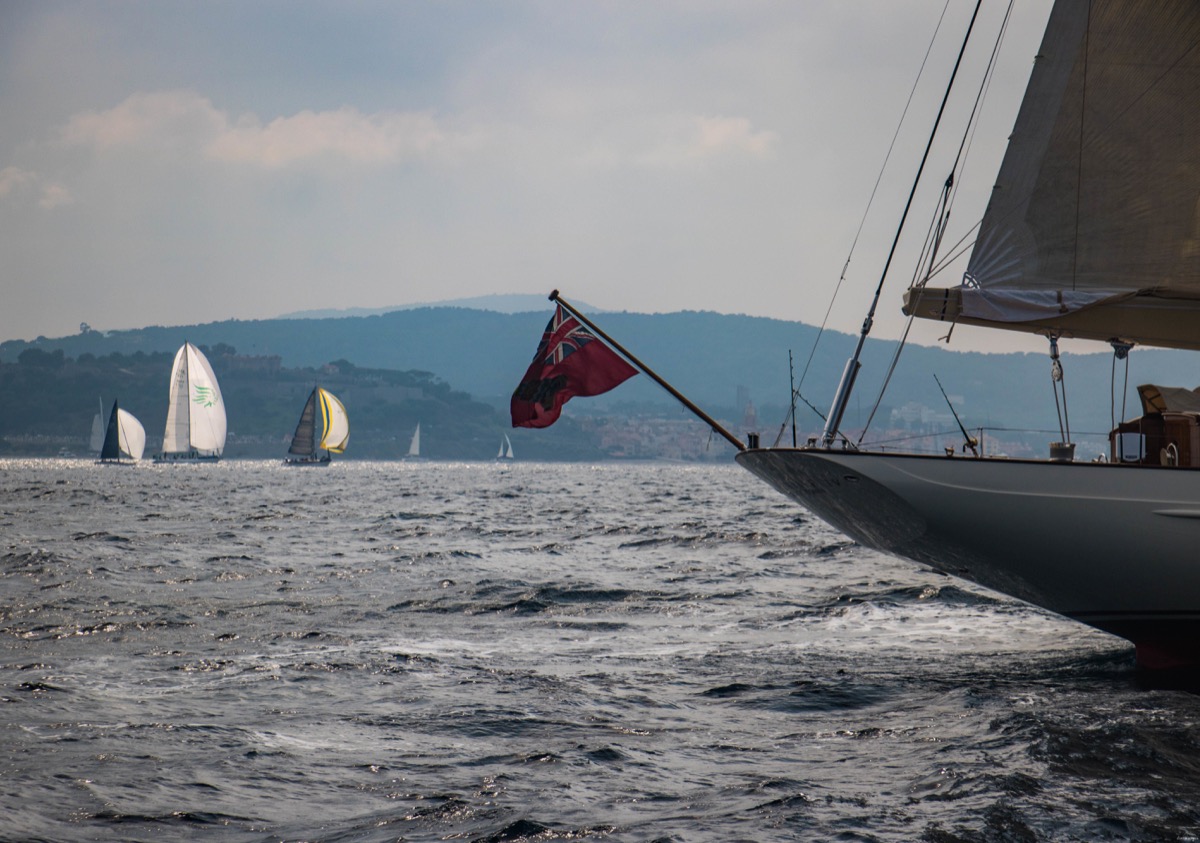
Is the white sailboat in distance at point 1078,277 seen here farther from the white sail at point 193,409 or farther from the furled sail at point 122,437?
the furled sail at point 122,437

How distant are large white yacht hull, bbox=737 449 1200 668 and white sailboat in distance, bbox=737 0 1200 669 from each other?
0.06 ft

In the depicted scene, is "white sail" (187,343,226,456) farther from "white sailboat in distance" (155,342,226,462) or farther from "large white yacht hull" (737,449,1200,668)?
"large white yacht hull" (737,449,1200,668)

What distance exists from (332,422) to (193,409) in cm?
1633

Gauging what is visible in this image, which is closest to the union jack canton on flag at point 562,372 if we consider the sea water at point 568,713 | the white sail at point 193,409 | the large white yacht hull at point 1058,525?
the large white yacht hull at point 1058,525

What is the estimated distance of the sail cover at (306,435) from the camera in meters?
128

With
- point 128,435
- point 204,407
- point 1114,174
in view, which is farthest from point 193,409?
point 1114,174

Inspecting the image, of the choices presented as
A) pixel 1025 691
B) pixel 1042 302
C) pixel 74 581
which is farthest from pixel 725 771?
pixel 74 581

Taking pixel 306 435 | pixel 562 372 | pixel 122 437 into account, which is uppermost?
pixel 562 372

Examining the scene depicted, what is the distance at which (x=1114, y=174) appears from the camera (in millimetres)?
10281

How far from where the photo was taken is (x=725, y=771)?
7.21 meters

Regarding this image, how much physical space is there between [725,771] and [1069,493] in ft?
12.5

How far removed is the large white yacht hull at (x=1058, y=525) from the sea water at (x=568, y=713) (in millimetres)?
645

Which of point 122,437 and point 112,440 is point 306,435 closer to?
point 122,437

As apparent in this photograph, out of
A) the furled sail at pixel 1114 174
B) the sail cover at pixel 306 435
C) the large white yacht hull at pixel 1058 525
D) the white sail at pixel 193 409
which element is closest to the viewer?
the large white yacht hull at pixel 1058 525
